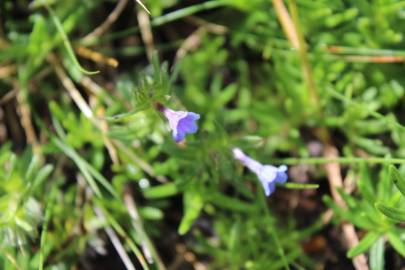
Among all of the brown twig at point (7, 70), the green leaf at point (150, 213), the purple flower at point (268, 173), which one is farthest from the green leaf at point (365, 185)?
the brown twig at point (7, 70)

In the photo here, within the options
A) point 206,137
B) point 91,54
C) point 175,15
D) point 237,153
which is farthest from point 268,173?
point 91,54

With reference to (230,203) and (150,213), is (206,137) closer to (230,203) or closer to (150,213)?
(230,203)

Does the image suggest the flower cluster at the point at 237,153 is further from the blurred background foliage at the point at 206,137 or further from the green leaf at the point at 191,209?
the green leaf at the point at 191,209

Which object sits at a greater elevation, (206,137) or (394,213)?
(206,137)

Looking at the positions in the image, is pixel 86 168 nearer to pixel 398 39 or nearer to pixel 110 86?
pixel 110 86

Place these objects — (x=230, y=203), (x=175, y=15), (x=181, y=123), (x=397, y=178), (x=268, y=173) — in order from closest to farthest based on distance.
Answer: (x=397, y=178) → (x=181, y=123) → (x=268, y=173) → (x=230, y=203) → (x=175, y=15)

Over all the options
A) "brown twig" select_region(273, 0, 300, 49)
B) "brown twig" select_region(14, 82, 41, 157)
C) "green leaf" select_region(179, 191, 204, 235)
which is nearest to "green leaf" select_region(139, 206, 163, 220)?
"green leaf" select_region(179, 191, 204, 235)

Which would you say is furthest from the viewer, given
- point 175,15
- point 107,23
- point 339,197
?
point 107,23
